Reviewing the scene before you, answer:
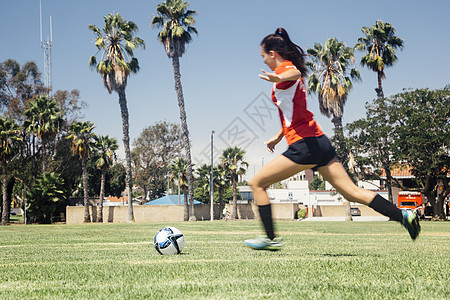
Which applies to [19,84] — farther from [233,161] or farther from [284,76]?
[284,76]

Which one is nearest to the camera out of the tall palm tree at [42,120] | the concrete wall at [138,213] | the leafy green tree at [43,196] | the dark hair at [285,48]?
the dark hair at [285,48]

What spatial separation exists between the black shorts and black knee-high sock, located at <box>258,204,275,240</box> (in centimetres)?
77

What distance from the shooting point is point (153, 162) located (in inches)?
2506

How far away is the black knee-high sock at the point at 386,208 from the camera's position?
4.97 meters

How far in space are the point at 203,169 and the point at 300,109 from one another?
53070 millimetres

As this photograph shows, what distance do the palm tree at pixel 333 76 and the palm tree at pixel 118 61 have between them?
1749cm

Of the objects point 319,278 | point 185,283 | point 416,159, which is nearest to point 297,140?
point 319,278

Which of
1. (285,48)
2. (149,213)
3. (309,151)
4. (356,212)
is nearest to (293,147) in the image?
(309,151)

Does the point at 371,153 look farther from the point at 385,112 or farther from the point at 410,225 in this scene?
the point at 410,225

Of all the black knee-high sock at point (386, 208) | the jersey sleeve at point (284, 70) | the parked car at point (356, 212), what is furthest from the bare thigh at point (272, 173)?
the parked car at point (356, 212)

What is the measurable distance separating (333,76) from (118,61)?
66.5ft

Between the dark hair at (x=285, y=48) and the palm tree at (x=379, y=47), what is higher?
the palm tree at (x=379, y=47)

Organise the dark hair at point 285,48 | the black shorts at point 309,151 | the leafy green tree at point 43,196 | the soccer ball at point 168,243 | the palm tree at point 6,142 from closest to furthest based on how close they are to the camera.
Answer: the black shorts at point 309,151 < the dark hair at point 285,48 < the soccer ball at point 168,243 < the palm tree at point 6,142 < the leafy green tree at point 43,196

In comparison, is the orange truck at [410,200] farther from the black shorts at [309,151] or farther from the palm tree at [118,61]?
the black shorts at [309,151]
